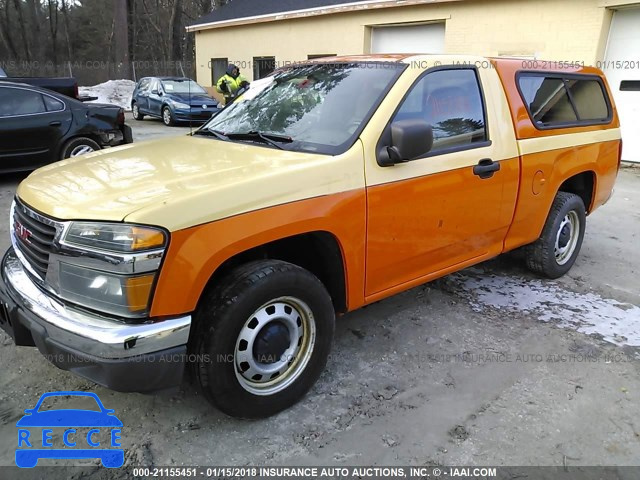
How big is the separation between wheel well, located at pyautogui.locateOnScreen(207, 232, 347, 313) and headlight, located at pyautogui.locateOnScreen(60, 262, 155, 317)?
58 cm

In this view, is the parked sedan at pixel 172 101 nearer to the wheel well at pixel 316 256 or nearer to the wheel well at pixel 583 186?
the wheel well at pixel 583 186

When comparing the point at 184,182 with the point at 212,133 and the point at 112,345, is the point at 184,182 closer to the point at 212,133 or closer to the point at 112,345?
the point at 112,345

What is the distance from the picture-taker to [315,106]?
3.38 meters

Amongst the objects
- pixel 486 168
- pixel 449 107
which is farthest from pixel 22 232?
pixel 486 168

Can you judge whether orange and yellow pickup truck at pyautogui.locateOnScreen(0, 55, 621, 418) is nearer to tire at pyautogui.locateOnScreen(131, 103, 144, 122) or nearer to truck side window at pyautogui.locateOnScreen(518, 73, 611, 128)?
truck side window at pyautogui.locateOnScreen(518, 73, 611, 128)

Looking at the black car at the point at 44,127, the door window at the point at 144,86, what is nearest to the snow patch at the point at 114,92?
the door window at the point at 144,86

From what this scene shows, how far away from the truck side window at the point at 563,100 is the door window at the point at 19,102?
703 centimetres

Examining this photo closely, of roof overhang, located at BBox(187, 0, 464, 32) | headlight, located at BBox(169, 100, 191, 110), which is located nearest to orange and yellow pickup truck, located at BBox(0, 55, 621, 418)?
roof overhang, located at BBox(187, 0, 464, 32)

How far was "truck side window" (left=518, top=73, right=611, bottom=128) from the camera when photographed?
13.6ft

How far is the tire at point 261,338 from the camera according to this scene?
2.49 meters

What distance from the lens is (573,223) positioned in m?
4.97

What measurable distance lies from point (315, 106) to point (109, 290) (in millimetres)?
1789

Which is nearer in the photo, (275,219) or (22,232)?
(275,219)

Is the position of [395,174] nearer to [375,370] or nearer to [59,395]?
[375,370]
